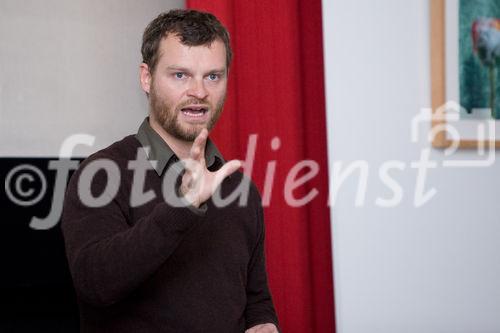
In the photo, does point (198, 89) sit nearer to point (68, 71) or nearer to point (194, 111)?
point (194, 111)

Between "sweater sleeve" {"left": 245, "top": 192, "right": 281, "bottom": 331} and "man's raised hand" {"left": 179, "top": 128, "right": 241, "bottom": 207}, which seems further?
"sweater sleeve" {"left": 245, "top": 192, "right": 281, "bottom": 331}

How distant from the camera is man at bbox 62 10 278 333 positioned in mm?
940

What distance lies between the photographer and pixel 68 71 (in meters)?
2.12

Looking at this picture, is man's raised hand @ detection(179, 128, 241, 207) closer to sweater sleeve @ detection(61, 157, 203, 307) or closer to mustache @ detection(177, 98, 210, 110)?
sweater sleeve @ detection(61, 157, 203, 307)

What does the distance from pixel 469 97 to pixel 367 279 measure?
726 mm

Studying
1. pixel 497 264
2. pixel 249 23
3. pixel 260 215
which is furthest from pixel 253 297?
pixel 497 264

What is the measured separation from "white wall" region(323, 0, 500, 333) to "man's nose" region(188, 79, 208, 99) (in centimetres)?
76

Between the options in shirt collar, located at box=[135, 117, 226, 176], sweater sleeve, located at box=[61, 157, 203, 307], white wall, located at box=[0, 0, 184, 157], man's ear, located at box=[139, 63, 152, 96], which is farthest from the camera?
white wall, located at box=[0, 0, 184, 157]

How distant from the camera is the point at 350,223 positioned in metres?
1.84

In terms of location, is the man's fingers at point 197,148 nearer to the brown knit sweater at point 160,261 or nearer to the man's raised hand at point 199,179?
the man's raised hand at point 199,179

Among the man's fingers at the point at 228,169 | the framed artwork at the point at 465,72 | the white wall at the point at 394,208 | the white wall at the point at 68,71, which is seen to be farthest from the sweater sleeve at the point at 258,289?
the white wall at the point at 68,71

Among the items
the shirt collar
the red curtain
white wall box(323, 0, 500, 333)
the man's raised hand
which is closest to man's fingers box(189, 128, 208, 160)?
the man's raised hand

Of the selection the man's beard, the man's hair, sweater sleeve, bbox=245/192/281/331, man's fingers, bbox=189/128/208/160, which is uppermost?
the man's hair

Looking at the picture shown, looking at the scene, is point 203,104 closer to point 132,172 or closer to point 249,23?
point 132,172
